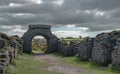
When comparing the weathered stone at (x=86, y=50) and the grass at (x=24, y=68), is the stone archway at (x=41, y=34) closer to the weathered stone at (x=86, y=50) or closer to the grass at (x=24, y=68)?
the weathered stone at (x=86, y=50)

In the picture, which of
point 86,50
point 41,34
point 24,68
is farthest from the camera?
point 41,34

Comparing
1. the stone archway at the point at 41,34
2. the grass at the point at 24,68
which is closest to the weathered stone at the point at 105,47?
the grass at the point at 24,68

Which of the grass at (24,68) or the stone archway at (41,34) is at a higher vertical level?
the stone archway at (41,34)

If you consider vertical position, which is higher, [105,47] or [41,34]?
[41,34]

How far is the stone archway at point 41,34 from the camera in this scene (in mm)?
55312

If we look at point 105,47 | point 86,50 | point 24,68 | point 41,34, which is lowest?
point 24,68

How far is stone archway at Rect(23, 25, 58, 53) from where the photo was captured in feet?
181

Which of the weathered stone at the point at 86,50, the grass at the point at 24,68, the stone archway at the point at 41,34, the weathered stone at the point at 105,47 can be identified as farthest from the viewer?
the stone archway at the point at 41,34

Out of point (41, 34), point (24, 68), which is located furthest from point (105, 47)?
point (41, 34)

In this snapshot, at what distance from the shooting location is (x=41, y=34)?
187 feet

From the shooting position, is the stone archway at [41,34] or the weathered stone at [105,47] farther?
the stone archway at [41,34]

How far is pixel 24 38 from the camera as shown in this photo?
181ft

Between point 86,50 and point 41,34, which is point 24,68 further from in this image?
point 41,34

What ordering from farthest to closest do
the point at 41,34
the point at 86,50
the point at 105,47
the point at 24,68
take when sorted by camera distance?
the point at 41,34 < the point at 86,50 < the point at 105,47 < the point at 24,68
